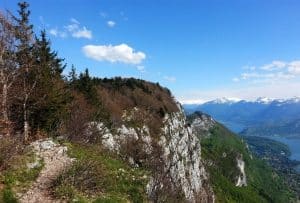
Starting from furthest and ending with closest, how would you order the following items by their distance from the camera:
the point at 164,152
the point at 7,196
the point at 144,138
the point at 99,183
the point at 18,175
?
1. the point at 164,152
2. the point at 144,138
3. the point at 99,183
4. the point at 18,175
5. the point at 7,196

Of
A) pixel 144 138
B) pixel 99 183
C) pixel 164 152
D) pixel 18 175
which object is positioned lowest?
pixel 164 152

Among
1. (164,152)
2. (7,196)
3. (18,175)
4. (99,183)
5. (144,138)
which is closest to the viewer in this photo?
(7,196)

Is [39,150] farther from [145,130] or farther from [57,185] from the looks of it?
[145,130]

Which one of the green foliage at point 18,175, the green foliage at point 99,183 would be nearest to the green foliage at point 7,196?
the green foliage at point 18,175

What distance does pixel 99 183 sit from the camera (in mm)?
21016

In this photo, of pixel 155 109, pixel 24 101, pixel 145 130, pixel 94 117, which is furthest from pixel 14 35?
pixel 155 109

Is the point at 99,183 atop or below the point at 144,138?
below

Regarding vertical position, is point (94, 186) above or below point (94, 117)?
below

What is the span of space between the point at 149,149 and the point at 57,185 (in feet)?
142

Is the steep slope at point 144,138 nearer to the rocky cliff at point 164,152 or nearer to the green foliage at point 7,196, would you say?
the rocky cliff at point 164,152

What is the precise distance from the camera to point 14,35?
28.0 m

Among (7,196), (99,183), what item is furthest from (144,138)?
(7,196)

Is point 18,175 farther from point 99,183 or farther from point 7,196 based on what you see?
point 99,183

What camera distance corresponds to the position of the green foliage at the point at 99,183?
64.0 ft
